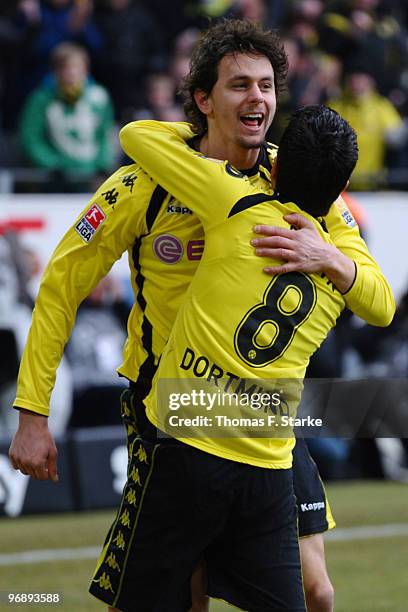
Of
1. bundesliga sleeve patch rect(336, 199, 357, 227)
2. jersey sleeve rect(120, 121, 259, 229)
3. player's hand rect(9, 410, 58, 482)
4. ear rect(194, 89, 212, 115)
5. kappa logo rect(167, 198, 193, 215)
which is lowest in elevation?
player's hand rect(9, 410, 58, 482)

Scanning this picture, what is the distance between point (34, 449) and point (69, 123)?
7389 millimetres

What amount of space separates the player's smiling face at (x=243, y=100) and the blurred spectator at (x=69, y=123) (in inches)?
265

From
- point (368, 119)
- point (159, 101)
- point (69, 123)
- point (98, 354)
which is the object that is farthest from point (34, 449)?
point (368, 119)

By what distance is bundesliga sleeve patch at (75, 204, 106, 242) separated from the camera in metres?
A: 4.22

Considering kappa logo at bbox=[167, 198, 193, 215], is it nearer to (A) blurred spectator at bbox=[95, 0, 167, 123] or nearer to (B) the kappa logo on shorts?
(B) the kappa logo on shorts

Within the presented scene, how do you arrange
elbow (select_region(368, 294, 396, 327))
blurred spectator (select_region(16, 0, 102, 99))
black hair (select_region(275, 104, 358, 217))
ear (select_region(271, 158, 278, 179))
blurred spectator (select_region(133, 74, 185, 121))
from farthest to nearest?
blurred spectator (select_region(133, 74, 185, 121)) < blurred spectator (select_region(16, 0, 102, 99)) < elbow (select_region(368, 294, 396, 327)) < ear (select_region(271, 158, 278, 179)) < black hair (select_region(275, 104, 358, 217))

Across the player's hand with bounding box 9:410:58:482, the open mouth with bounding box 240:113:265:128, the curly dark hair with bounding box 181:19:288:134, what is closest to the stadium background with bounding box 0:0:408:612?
the player's hand with bounding box 9:410:58:482

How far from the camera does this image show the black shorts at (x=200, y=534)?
3.97 metres

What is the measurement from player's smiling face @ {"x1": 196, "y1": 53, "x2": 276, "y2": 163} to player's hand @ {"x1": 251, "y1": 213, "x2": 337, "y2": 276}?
14.7 inches

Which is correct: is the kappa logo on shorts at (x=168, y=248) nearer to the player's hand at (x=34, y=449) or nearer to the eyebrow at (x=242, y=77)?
the eyebrow at (x=242, y=77)

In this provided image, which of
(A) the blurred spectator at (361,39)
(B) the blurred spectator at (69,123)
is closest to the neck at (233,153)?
(B) the blurred spectator at (69,123)

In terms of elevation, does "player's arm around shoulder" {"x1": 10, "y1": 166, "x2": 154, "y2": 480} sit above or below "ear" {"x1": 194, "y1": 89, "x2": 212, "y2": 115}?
below

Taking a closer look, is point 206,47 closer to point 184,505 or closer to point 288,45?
point 184,505

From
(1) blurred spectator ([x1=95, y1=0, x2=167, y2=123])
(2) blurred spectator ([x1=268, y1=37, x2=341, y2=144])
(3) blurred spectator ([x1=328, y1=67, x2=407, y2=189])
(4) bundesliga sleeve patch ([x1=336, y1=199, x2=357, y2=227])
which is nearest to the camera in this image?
(4) bundesliga sleeve patch ([x1=336, y1=199, x2=357, y2=227])
